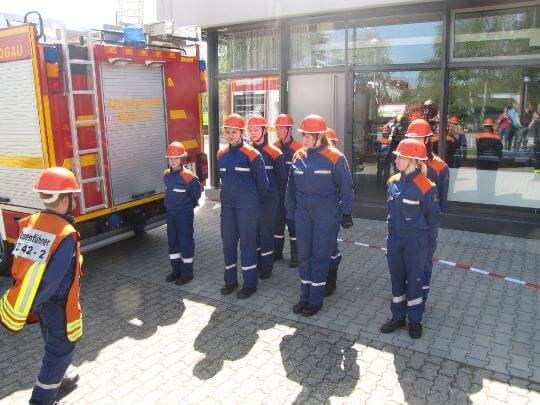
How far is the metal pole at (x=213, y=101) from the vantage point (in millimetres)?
10500

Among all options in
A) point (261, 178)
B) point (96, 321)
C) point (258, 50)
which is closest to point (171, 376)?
point (96, 321)

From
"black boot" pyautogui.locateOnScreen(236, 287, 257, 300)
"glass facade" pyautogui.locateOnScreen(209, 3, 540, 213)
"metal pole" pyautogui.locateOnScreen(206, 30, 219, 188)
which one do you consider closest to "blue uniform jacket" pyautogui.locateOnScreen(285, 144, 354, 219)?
"black boot" pyautogui.locateOnScreen(236, 287, 257, 300)

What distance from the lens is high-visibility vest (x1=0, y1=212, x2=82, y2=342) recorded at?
10.1 ft

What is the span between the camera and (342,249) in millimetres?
7348

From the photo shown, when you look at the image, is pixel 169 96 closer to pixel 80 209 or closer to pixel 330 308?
pixel 80 209

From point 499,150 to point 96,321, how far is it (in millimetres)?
6781

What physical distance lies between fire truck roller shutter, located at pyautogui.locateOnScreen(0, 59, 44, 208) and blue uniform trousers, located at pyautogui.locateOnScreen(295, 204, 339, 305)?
306cm

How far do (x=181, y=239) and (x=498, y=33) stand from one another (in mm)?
5948

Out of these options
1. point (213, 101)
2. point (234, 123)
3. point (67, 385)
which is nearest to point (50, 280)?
point (67, 385)

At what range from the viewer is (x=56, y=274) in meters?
3.12

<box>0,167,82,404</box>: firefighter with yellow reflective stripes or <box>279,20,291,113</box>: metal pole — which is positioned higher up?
<box>279,20,291,113</box>: metal pole

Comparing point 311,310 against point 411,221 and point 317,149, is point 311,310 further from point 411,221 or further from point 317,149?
point 317,149

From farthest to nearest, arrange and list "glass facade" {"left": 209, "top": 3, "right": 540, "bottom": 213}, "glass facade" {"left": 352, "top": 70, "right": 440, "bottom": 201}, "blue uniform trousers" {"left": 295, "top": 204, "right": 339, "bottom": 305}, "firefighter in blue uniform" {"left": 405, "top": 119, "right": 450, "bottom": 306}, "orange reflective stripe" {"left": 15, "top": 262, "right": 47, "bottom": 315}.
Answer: "glass facade" {"left": 352, "top": 70, "right": 440, "bottom": 201} < "glass facade" {"left": 209, "top": 3, "right": 540, "bottom": 213} < "blue uniform trousers" {"left": 295, "top": 204, "right": 339, "bottom": 305} < "firefighter in blue uniform" {"left": 405, "top": 119, "right": 450, "bottom": 306} < "orange reflective stripe" {"left": 15, "top": 262, "right": 47, "bottom": 315}

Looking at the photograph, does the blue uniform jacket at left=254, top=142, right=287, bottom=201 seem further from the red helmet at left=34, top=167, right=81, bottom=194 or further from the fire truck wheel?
the fire truck wheel
